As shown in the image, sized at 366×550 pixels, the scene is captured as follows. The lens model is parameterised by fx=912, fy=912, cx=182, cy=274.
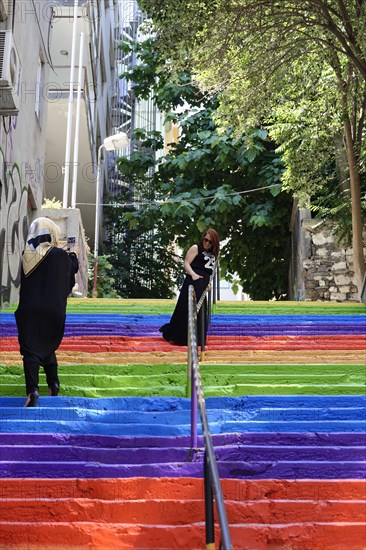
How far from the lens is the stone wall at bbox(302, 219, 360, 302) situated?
63.9 ft

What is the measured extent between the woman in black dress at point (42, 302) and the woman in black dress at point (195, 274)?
8.54ft

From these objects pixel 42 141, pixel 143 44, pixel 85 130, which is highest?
pixel 143 44

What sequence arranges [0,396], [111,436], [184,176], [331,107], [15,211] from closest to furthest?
[111,436], [0,396], [15,211], [331,107], [184,176]

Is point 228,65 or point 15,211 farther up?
point 228,65

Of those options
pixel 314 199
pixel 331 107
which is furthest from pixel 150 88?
pixel 331 107

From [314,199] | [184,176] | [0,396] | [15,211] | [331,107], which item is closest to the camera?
[0,396]

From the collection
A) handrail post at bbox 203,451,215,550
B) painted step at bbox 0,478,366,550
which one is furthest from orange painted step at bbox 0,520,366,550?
handrail post at bbox 203,451,215,550

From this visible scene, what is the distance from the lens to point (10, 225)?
13.6 meters

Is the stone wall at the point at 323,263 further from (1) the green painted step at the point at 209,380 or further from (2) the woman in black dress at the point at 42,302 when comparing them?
(2) the woman in black dress at the point at 42,302

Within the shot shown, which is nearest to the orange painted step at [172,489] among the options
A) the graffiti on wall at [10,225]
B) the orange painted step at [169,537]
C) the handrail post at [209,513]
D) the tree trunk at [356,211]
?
the orange painted step at [169,537]

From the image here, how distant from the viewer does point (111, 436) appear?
5840 mm

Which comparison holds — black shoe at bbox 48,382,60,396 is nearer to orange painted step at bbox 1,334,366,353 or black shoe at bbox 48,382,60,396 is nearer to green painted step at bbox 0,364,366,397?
green painted step at bbox 0,364,366,397

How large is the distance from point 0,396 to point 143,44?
57.3 ft

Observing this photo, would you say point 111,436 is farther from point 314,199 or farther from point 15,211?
point 314,199
